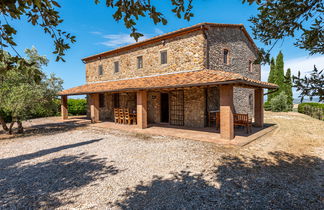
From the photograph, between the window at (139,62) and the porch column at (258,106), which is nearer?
the porch column at (258,106)

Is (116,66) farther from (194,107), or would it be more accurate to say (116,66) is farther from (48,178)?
(48,178)

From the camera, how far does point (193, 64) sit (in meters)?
10.7

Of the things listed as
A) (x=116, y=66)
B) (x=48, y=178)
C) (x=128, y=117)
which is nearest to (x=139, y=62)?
(x=116, y=66)

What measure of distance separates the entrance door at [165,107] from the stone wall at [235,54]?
4046mm

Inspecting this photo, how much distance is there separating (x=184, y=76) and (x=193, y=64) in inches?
53.7

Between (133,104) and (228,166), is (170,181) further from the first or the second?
(133,104)

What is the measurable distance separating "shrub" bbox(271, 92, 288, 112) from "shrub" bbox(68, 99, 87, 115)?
80.8ft

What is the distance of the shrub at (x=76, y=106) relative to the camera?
67.1ft

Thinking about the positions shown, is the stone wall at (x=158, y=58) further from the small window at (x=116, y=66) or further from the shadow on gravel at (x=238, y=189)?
the shadow on gravel at (x=238, y=189)

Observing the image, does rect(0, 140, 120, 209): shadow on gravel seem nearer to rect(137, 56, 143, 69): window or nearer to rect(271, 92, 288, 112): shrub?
rect(137, 56, 143, 69): window

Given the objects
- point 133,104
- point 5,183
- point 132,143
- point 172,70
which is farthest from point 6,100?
point 172,70

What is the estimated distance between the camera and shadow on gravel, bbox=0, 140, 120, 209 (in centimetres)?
339

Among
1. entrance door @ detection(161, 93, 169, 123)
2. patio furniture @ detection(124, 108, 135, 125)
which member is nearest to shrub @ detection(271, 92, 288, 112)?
entrance door @ detection(161, 93, 169, 123)

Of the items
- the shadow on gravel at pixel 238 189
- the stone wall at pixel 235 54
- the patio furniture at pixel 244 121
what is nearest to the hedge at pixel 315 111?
the stone wall at pixel 235 54
